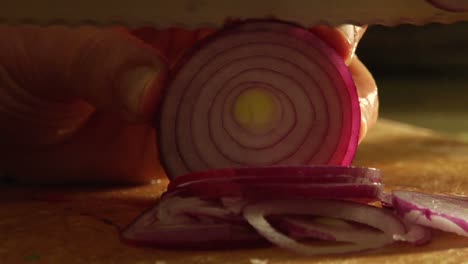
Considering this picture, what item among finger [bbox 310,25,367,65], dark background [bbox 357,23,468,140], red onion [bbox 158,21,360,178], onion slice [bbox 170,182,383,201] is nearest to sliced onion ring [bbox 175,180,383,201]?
onion slice [bbox 170,182,383,201]

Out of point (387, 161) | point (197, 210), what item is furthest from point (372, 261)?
point (387, 161)

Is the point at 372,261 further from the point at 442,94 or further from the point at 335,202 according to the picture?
the point at 442,94

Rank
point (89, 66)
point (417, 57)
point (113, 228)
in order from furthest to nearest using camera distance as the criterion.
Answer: point (417, 57)
point (89, 66)
point (113, 228)

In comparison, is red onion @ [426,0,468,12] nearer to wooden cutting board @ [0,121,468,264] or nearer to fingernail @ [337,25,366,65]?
fingernail @ [337,25,366,65]

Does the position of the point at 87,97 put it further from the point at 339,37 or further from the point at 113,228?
the point at 339,37

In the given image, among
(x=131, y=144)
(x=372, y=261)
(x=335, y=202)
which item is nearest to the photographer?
(x=372, y=261)

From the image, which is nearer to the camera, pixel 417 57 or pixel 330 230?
pixel 330 230

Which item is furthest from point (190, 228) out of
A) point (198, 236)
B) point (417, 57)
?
point (417, 57)
